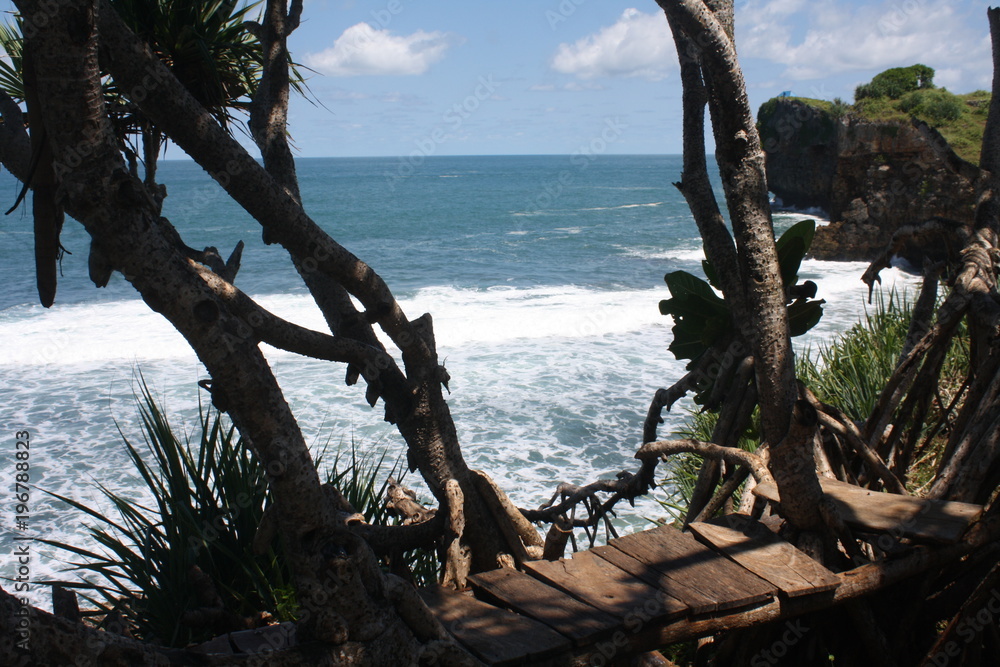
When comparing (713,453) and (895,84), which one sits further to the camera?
(895,84)

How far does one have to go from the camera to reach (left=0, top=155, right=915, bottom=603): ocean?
27.4ft

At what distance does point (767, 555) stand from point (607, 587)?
0.53 meters

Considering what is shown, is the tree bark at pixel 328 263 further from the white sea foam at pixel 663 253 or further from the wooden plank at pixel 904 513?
the white sea foam at pixel 663 253

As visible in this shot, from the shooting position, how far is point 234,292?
2.40 metres

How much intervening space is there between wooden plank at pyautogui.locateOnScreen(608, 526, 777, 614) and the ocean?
2.04m

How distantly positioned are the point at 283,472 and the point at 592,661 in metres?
0.95

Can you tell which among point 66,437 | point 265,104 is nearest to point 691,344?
point 265,104

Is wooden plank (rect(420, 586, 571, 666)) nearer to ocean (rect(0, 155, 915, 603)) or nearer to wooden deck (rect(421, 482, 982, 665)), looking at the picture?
wooden deck (rect(421, 482, 982, 665))

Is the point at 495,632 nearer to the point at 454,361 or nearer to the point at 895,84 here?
the point at 454,361

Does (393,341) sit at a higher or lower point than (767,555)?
higher

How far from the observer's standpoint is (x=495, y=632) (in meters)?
2.12

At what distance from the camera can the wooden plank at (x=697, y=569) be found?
2.23 meters

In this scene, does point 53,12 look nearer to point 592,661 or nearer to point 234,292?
point 234,292

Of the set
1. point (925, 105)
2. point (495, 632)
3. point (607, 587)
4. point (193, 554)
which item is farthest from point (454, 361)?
point (925, 105)
